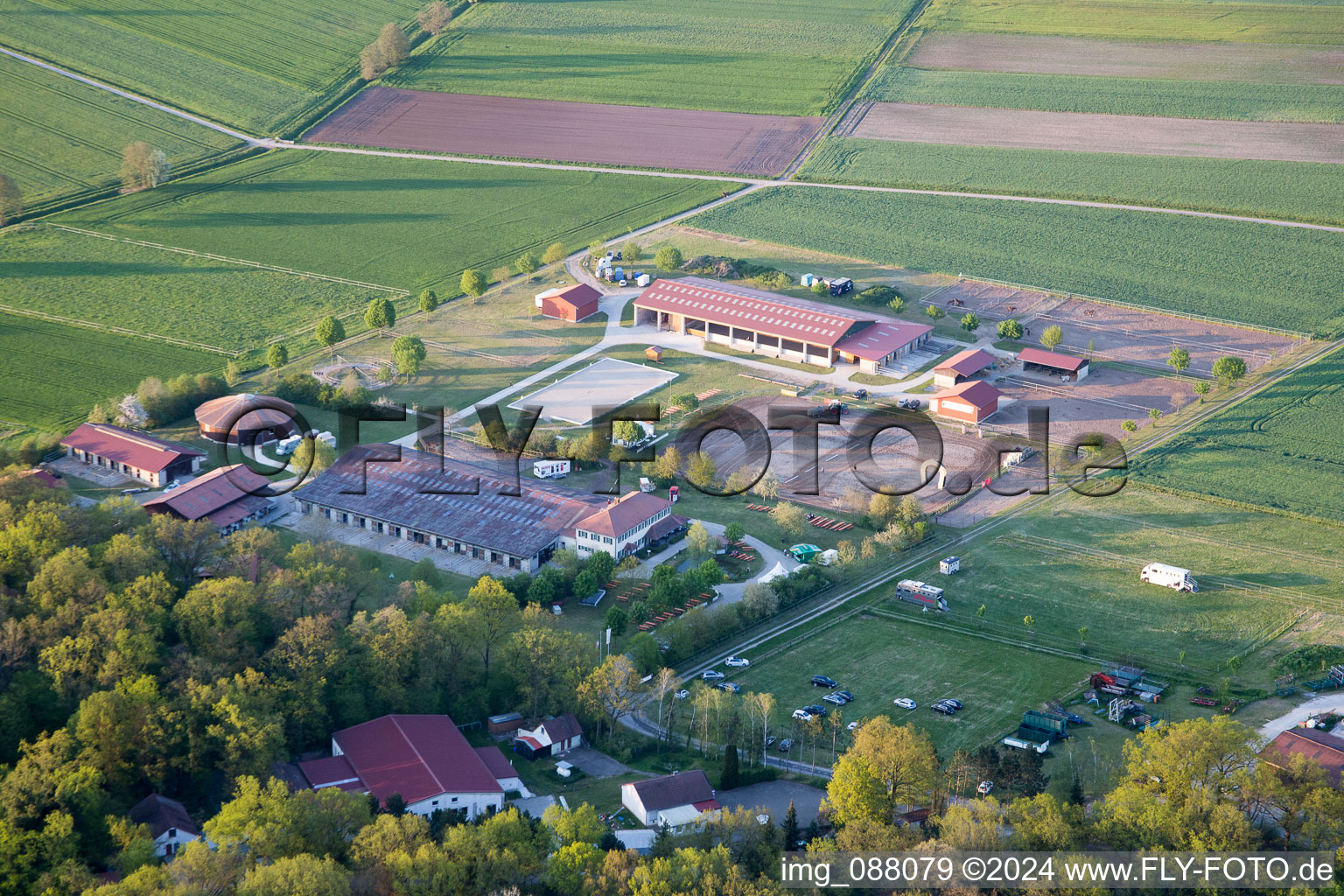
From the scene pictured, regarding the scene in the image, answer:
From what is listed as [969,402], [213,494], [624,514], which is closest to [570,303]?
[969,402]

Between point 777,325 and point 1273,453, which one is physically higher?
point 777,325

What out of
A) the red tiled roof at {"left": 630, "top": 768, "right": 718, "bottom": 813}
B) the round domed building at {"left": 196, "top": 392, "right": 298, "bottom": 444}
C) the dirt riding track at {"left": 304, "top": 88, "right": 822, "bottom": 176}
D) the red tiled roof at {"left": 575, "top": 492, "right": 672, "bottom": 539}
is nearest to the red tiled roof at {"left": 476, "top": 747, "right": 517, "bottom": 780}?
the red tiled roof at {"left": 630, "top": 768, "right": 718, "bottom": 813}

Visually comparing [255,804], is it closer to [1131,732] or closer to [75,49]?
[1131,732]

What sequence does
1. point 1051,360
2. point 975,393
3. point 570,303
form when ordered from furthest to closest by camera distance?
point 570,303 < point 1051,360 < point 975,393

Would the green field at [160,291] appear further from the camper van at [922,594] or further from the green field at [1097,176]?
the camper van at [922,594]

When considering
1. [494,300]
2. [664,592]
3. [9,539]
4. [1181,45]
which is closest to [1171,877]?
[664,592]

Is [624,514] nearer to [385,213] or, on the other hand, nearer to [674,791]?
[674,791]

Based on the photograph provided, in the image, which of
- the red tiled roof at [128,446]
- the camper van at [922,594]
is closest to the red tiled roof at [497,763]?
the camper van at [922,594]
